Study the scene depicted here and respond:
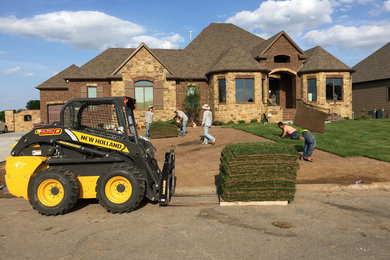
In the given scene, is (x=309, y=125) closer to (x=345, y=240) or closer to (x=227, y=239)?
(x=345, y=240)

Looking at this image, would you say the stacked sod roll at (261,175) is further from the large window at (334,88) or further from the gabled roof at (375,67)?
the gabled roof at (375,67)

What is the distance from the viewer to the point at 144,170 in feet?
17.8

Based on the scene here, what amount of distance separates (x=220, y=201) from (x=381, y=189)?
3.81 meters

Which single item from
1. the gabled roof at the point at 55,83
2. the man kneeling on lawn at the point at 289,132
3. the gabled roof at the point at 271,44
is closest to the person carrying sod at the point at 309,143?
the man kneeling on lawn at the point at 289,132

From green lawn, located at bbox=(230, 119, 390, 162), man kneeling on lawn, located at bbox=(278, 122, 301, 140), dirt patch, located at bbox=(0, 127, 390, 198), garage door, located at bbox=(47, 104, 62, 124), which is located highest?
garage door, located at bbox=(47, 104, 62, 124)

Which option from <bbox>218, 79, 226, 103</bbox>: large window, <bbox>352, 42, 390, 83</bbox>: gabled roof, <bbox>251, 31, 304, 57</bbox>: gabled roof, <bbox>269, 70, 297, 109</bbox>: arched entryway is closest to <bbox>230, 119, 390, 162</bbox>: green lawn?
<bbox>218, 79, 226, 103</bbox>: large window

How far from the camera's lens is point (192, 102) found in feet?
72.4

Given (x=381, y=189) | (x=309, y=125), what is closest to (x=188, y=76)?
(x=309, y=125)

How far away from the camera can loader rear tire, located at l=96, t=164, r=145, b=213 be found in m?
5.06

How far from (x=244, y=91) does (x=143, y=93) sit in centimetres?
769

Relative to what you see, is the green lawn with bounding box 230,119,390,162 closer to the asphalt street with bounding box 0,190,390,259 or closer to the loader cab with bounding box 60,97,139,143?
the asphalt street with bounding box 0,190,390,259

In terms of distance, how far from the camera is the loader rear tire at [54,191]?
5008mm

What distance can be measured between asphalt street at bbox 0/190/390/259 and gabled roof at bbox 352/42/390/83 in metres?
25.1

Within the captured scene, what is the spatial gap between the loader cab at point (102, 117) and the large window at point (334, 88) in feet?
67.0
